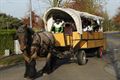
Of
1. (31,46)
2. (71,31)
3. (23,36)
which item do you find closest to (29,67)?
(31,46)

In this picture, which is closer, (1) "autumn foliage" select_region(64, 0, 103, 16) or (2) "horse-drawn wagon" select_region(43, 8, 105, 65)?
(2) "horse-drawn wagon" select_region(43, 8, 105, 65)

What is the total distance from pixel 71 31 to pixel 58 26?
1225mm

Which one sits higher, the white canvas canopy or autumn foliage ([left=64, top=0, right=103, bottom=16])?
autumn foliage ([left=64, top=0, right=103, bottom=16])

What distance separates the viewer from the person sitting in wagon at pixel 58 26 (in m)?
20.0

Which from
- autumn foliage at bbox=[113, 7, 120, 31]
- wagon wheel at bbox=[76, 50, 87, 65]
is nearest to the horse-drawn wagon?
wagon wheel at bbox=[76, 50, 87, 65]

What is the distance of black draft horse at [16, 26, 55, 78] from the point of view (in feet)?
46.3

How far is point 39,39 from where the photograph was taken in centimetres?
1562

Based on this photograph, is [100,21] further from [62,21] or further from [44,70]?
[44,70]

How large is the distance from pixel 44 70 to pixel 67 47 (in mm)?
2938

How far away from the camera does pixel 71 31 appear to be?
19.2 metres

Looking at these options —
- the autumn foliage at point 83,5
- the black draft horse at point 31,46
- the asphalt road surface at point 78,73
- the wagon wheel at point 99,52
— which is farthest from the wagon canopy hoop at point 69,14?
the autumn foliage at point 83,5

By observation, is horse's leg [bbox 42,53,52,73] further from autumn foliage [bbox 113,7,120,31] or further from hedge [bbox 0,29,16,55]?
autumn foliage [bbox 113,7,120,31]

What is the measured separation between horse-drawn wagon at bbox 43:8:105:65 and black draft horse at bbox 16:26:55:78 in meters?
2.17

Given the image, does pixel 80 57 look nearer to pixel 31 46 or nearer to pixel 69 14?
pixel 69 14
